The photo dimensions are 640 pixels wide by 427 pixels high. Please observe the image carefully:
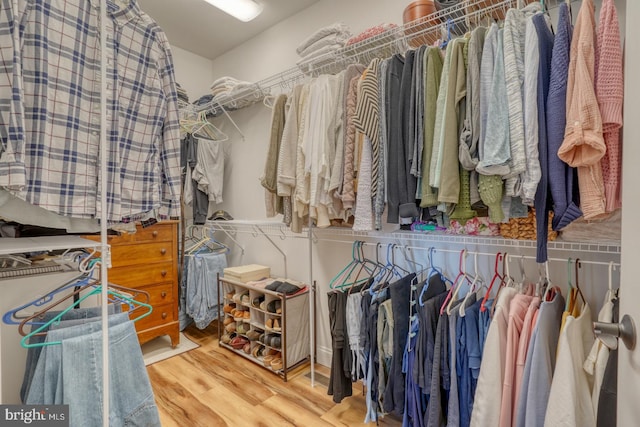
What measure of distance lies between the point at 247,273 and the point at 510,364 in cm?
182

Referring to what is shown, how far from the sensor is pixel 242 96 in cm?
254

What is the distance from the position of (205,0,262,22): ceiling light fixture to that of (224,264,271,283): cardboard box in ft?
6.50

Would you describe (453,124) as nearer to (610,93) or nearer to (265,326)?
(610,93)

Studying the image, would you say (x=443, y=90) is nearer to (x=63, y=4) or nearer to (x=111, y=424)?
(x=63, y=4)

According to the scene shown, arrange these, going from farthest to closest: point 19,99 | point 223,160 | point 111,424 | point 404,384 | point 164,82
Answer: point 223,160 → point 404,384 → point 164,82 → point 111,424 → point 19,99

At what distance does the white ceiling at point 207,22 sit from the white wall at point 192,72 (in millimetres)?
87

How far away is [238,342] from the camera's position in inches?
95.1

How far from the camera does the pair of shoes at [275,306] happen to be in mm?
2166

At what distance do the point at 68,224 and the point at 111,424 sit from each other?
611 millimetres

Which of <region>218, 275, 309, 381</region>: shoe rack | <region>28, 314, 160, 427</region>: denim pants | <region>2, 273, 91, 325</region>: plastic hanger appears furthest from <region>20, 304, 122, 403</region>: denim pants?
<region>218, 275, 309, 381</region>: shoe rack

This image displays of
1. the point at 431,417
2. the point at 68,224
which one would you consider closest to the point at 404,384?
the point at 431,417

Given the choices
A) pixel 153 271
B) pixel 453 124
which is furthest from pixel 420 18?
pixel 153 271

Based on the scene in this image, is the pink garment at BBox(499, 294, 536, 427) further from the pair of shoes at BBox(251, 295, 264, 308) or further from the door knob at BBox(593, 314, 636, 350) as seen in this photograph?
the pair of shoes at BBox(251, 295, 264, 308)

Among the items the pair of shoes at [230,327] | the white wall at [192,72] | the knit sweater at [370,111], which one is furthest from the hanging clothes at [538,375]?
the white wall at [192,72]
